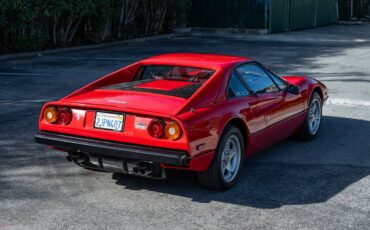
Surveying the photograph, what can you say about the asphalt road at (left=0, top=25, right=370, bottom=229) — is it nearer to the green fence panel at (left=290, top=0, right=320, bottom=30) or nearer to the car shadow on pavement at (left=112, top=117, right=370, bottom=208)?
the car shadow on pavement at (left=112, top=117, right=370, bottom=208)

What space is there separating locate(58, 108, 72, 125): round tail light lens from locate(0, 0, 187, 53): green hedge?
42.1 feet

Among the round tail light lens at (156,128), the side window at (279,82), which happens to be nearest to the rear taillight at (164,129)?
the round tail light lens at (156,128)

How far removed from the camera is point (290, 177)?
6.86 m

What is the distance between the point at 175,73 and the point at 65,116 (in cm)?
143

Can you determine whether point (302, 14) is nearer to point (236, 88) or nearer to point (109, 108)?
point (236, 88)

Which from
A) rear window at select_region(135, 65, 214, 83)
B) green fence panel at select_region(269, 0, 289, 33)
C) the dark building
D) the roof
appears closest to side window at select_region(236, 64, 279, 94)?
the roof

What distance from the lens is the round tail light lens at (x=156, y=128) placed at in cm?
584

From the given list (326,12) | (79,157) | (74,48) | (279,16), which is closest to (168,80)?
(79,157)

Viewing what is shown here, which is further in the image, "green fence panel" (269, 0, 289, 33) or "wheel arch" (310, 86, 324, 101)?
"green fence panel" (269, 0, 289, 33)

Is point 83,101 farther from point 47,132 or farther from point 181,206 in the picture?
point 181,206

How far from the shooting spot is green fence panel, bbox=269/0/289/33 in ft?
91.8

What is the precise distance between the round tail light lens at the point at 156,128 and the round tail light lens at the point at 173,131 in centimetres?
5

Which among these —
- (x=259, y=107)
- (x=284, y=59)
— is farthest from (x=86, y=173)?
(x=284, y=59)

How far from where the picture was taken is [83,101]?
20.7ft
